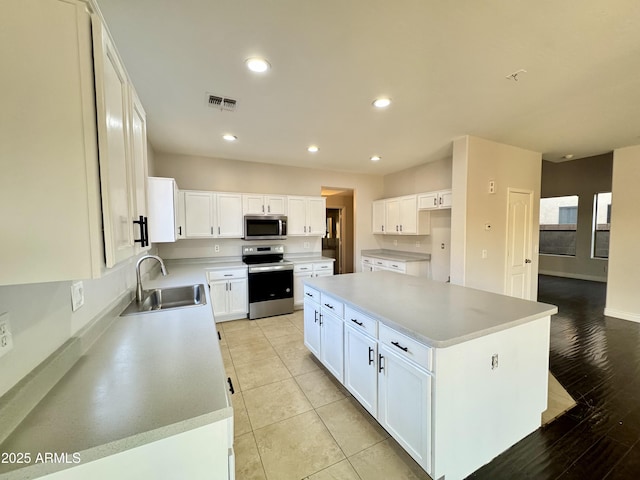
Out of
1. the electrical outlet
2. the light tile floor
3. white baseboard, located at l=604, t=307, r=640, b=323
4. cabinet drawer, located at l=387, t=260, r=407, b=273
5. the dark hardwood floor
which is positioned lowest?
the light tile floor

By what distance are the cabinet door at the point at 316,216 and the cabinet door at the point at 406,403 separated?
3.41 metres

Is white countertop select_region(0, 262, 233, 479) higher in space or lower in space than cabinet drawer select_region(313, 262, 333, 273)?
higher

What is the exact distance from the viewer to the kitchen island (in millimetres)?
1380

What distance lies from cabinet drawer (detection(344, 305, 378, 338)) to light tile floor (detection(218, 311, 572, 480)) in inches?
28.7

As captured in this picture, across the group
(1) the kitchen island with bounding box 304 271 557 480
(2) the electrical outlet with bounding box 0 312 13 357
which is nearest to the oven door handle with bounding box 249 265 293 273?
(1) the kitchen island with bounding box 304 271 557 480

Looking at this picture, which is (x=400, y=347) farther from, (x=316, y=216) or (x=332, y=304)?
(x=316, y=216)

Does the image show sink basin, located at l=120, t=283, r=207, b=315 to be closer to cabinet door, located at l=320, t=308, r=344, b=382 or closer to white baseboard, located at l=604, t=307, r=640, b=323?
cabinet door, located at l=320, t=308, r=344, b=382

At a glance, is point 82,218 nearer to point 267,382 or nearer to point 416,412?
point 416,412

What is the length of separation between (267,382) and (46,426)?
1916 mm

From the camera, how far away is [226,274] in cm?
402

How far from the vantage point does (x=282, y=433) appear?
1859 mm

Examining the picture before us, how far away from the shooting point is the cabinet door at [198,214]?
13.1ft

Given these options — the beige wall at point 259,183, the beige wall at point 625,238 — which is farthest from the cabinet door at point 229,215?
the beige wall at point 625,238

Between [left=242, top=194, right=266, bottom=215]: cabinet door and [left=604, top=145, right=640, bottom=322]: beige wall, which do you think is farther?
[left=242, top=194, right=266, bottom=215]: cabinet door
